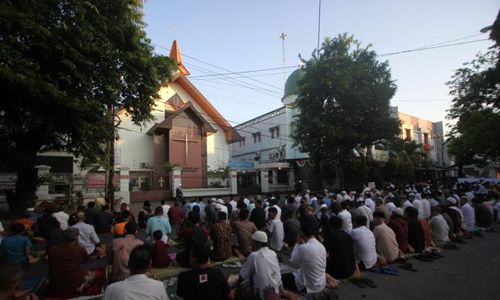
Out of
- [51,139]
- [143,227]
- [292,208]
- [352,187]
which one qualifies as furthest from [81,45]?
[352,187]

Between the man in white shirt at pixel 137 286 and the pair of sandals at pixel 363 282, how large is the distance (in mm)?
4084

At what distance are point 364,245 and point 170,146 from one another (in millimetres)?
20155

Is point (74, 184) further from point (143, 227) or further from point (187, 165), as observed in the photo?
point (143, 227)

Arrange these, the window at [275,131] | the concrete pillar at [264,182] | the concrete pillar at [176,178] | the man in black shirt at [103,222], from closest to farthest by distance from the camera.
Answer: the man in black shirt at [103,222] < the concrete pillar at [176,178] < the concrete pillar at [264,182] < the window at [275,131]

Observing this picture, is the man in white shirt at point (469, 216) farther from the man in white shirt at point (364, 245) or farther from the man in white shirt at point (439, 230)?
the man in white shirt at point (364, 245)

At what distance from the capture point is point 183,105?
2664 centimetres

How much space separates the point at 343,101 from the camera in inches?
820

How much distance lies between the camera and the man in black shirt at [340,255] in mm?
5859

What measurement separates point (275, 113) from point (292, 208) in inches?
938

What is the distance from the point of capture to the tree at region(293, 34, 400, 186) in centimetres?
2075

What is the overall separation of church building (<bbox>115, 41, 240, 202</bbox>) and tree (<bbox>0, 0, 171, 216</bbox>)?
826cm

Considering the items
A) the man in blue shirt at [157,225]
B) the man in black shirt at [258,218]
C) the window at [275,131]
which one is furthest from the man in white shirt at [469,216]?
the window at [275,131]

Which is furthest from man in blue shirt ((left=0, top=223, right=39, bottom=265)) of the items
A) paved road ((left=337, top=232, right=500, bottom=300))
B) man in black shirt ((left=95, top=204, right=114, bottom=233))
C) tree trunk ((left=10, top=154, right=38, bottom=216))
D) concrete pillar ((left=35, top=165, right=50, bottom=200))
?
concrete pillar ((left=35, top=165, right=50, bottom=200))

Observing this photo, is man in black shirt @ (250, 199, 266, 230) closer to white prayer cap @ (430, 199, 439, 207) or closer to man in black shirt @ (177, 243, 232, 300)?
man in black shirt @ (177, 243, 232, 300)
